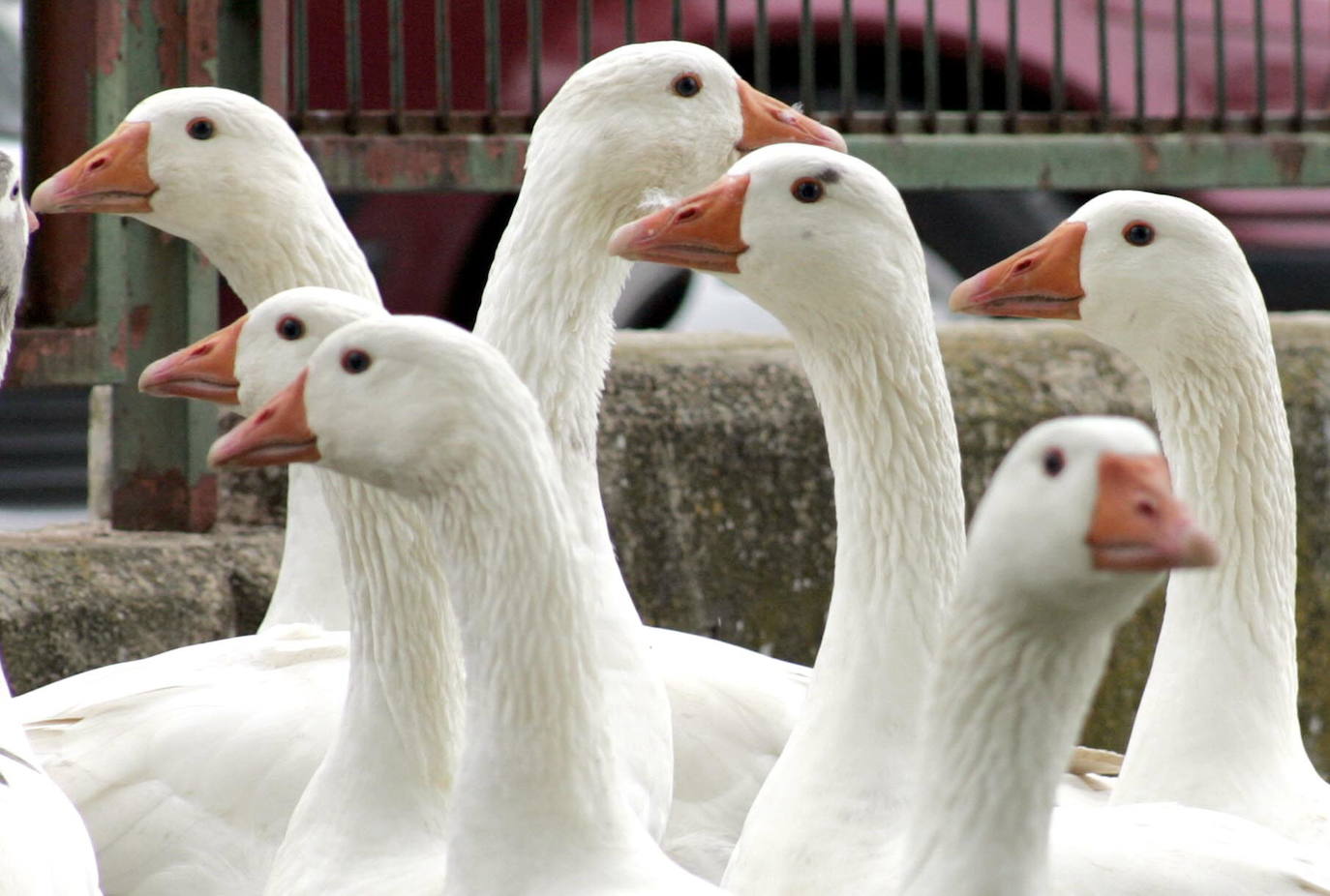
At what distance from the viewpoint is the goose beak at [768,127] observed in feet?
13.7

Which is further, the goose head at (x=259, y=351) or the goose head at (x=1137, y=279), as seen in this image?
the goose head at (x=1137, y=279)

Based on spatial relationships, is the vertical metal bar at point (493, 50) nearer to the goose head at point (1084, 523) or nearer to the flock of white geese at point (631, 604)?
the flock of white geese at point (631, 604)

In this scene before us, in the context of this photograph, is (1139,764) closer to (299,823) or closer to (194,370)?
(299,823)

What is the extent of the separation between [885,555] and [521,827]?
2.87 ft

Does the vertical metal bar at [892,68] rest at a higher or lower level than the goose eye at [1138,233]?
higher

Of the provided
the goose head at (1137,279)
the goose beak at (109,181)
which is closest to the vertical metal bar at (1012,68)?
the goose head at (1137,279)

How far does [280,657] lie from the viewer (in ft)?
12.9

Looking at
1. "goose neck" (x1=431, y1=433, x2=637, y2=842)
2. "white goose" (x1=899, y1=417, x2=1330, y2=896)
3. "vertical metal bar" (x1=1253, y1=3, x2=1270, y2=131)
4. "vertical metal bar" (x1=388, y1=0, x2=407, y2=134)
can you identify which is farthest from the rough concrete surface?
"white goose" (x1=899, y1=417, x2=1330, y2=896)

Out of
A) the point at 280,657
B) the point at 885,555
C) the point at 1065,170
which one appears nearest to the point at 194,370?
the point at 280,657

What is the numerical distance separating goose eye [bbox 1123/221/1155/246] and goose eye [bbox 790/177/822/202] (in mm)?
655

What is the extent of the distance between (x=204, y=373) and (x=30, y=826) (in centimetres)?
95

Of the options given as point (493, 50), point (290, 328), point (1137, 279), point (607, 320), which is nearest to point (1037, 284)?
point (1137, 279)

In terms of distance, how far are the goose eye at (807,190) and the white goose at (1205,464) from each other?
49cm

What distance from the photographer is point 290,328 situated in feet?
11.6
